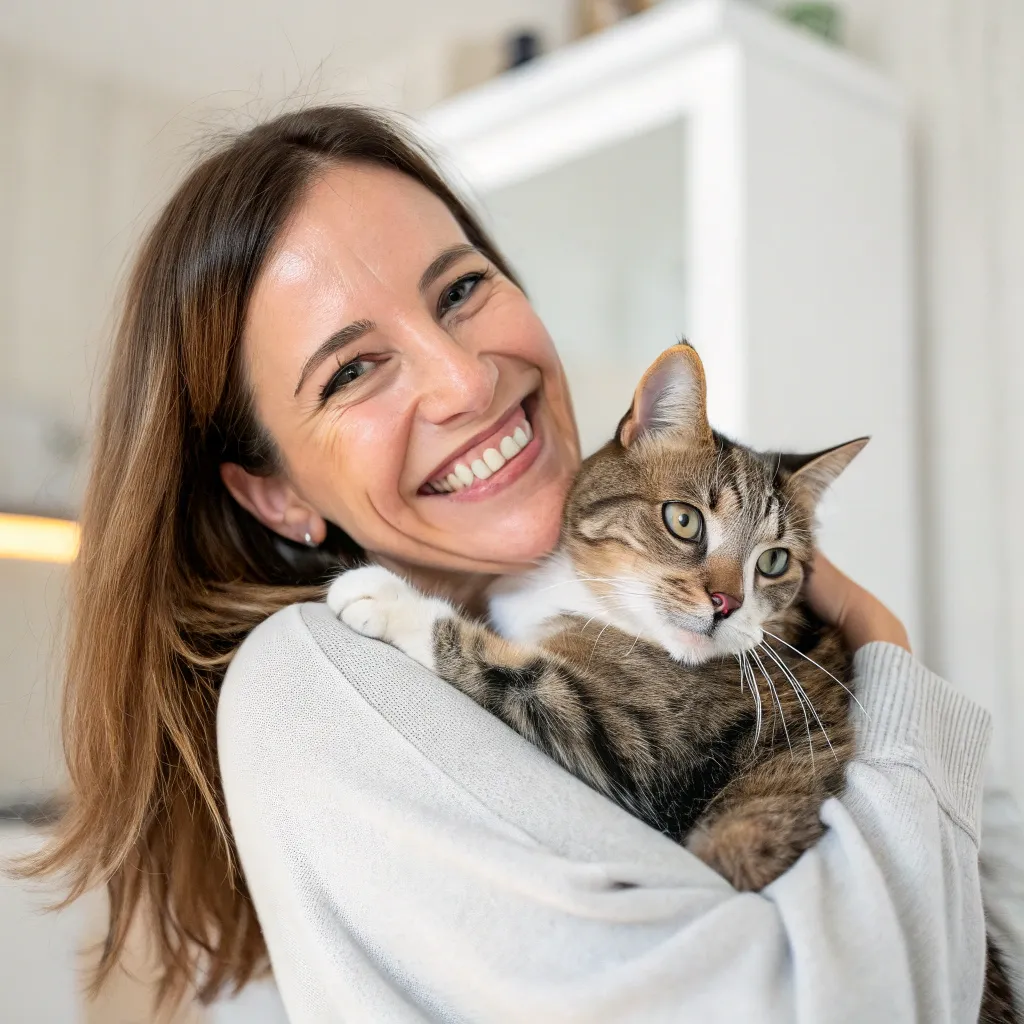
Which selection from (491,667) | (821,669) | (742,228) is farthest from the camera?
(742,228)

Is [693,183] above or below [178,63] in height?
below

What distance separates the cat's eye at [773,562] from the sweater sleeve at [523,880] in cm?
26

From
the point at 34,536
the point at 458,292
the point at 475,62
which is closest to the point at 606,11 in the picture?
the point at 475,62

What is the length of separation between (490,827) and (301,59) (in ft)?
10.6

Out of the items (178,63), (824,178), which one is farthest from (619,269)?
(178,63)

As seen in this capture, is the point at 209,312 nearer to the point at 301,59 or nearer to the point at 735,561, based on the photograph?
the point at 735,561

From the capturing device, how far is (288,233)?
4.42ft

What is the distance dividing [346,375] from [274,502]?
29cm

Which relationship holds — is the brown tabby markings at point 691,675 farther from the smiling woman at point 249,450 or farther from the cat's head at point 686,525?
the smiling woman at point 249,450

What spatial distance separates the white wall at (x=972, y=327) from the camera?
2.61 meters

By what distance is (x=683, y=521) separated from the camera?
133 centimetres

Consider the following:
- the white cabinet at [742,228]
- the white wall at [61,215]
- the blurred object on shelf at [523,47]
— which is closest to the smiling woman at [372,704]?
the white cabinet at [742,228]

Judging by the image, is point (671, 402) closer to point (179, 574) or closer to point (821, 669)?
point (821, 669)

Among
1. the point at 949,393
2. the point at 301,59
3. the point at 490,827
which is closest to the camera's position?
the point at 490,827
